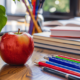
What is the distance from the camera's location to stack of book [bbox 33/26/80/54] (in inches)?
25.1

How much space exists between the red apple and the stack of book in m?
0.23

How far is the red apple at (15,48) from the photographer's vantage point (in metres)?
0.47

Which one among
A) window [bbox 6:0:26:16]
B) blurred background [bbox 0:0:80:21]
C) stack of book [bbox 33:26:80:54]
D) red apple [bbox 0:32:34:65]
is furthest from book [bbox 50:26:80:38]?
window [bbox 6:0:26:16]

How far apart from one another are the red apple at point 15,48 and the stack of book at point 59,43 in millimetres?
231

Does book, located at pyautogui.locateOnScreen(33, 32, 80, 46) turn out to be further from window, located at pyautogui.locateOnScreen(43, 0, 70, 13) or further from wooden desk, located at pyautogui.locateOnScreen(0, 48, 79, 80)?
window, located at pyautogui.locateOnScreen(43, 0, 70, 13)

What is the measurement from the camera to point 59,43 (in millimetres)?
684

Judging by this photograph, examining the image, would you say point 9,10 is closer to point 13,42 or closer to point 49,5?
point 49,5

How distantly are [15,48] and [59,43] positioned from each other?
10.9 inches

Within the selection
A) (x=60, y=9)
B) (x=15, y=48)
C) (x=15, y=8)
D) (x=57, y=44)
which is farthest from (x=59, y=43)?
(x=15, y=8)

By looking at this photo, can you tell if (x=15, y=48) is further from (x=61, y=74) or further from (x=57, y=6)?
(x=57, y=6)

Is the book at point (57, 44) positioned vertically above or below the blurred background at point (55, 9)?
below

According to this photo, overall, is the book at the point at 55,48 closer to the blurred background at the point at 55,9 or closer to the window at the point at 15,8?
the blurred background at the point at 55,9

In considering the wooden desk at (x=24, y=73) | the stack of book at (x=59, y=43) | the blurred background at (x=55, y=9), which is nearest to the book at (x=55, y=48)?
the stack of book at (x=59, y=43)

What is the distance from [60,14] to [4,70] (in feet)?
6.17
